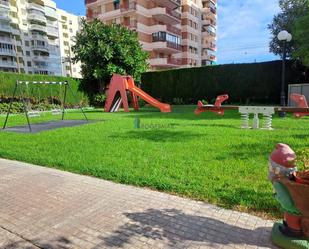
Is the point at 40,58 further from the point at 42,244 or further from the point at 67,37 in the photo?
the point at 42,244

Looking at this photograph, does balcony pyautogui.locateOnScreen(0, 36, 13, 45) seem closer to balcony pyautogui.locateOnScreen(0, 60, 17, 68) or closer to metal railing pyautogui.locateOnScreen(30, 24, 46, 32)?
balcony pyautogui.locateOnScreen(0, 60, 17, 68)

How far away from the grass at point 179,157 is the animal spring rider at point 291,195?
829mm

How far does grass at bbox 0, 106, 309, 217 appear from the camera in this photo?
414cm

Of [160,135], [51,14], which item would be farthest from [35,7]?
[160,135]

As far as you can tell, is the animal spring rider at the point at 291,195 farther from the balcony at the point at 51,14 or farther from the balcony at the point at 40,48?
the balcony at the point at 51,14

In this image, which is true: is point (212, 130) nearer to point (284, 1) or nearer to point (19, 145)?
point (19, 145)

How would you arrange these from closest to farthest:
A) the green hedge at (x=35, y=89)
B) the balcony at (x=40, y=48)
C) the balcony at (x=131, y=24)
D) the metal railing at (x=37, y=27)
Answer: the green hedge at (x=35, y=89), the balcony at (x=131, y=24), the metal railing at (x=37, y=27), the balcony at (x=40, y=48)

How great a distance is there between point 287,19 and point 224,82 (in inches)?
260

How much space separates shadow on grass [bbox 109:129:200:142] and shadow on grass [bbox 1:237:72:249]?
521cm

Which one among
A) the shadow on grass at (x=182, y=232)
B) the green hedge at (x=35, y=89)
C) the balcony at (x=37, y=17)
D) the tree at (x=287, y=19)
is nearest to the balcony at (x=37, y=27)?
the balcony at (x=37, y=17)

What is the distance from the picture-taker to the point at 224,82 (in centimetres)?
2347

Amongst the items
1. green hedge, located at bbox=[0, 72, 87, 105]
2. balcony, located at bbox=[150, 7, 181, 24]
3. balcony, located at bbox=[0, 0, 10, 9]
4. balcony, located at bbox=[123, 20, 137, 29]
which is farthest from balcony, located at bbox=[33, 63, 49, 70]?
green hedge, located at bbox=[0, 72, 87, 105]

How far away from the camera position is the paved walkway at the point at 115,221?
9.39ft

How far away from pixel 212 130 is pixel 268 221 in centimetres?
621
